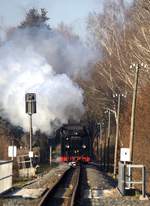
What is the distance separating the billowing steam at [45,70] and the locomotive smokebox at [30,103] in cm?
90

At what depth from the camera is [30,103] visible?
53.3 meters

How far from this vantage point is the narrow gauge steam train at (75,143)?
60.5m

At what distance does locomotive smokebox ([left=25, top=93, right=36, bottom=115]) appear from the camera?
5328cm

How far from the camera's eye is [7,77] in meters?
56.2

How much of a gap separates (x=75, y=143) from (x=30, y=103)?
1053cm

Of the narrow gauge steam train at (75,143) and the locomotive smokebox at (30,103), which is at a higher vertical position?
the locomotive smokebox at (30,103)

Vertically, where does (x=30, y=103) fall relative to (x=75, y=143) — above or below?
above

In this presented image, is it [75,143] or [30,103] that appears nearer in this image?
[30,103]

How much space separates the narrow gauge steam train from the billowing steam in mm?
2264

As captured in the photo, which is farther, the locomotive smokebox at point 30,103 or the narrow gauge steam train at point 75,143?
the narrow gauge steam train at point 75,143

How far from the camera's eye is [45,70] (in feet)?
180

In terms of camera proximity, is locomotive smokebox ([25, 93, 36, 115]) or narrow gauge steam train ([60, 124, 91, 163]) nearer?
locomotive smokebox ([25, 93, 36, 115])

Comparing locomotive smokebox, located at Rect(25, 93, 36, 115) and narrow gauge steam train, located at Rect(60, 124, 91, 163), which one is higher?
locomotive smokebox, located at Rect(25, 93, 36, 115)

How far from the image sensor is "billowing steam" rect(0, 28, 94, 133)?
2111 inches
